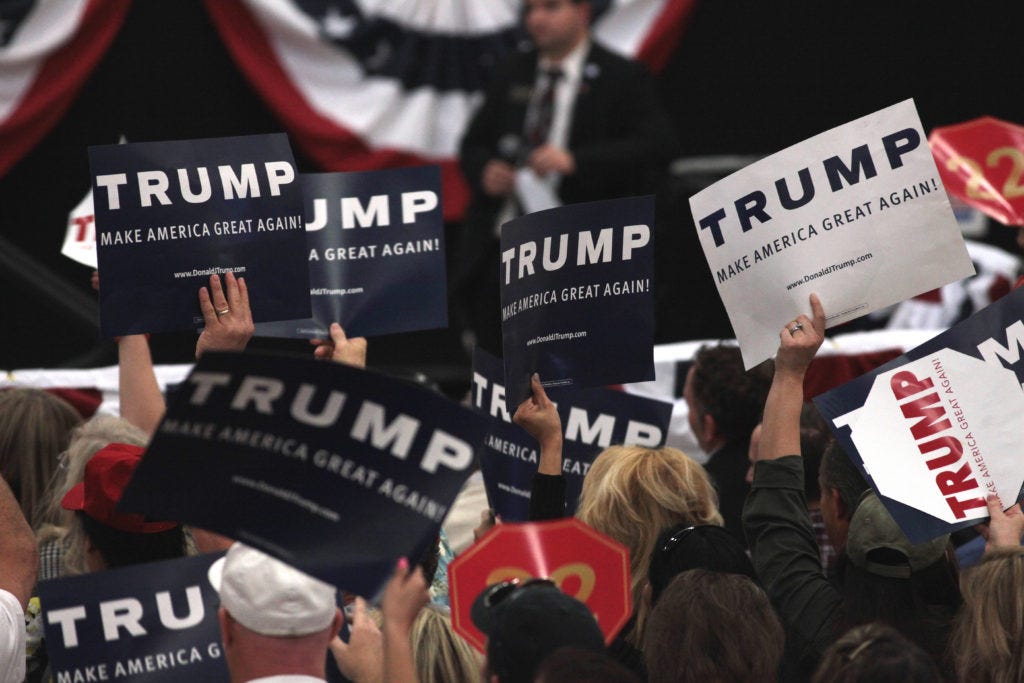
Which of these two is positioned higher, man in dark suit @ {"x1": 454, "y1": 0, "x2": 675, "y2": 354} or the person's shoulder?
the person's shoulder

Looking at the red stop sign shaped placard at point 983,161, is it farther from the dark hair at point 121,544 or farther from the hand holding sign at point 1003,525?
the dark hair at point 121,544

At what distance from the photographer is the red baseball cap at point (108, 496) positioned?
289cm

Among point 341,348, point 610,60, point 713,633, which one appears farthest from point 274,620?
point 610,60

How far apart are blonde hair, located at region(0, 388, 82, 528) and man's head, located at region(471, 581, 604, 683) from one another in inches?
66.5

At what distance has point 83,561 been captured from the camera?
301 centimetres

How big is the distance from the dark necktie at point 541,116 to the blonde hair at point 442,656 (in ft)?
12.8

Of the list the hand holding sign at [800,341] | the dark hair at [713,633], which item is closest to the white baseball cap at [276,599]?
the dark hair at [713,633]

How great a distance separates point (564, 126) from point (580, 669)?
4.54 meters

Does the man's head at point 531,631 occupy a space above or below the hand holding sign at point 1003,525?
above

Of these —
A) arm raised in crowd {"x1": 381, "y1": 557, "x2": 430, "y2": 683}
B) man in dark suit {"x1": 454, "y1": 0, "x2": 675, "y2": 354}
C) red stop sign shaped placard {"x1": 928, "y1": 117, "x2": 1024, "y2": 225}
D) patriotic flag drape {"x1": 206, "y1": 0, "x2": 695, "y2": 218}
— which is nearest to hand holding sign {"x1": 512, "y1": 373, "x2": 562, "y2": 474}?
arm raised in crowd {"x1": 381, "y1": 557, "x2": 430, "y2": 683}

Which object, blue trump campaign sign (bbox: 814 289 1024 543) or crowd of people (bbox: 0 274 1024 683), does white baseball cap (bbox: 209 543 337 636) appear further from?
blue trump campaign sign (bbox: 814 289 1024 543)

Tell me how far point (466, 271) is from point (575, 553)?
14.2 feet

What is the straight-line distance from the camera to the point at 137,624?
2.64 metres

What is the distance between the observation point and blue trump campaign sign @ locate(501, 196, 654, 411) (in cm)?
307
